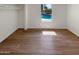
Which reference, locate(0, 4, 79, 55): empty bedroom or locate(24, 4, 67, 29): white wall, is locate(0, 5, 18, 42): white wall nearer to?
locate(0, 4, 79, 55): empty bedroom

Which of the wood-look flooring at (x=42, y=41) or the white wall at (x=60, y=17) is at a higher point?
the white wall at (x=60, y=17)

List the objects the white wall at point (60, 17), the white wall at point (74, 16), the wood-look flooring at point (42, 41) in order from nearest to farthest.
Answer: the white wall at point (74, 16), the white wall at point (60, 17), the wood-look flooring at point (42, 41)

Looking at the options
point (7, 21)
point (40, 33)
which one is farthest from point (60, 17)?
point (7, 21)

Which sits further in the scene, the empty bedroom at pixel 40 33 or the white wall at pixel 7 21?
the white wall at pixel 7 21

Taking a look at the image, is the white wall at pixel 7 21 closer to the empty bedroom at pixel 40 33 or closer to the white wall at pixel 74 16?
the empty bedroom at pixel 40 33

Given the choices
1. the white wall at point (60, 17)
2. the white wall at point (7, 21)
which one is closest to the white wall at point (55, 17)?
the white wall at point (60, 17)

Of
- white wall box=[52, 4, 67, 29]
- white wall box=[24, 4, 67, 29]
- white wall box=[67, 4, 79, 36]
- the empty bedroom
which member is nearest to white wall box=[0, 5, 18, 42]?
the empty bedroom

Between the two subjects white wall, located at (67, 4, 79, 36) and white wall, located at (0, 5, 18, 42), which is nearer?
white wall, located at (67, 4, 79, 36)

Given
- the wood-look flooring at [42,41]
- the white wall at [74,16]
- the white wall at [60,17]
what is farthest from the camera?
→ the wood-look flooring at [42,41]

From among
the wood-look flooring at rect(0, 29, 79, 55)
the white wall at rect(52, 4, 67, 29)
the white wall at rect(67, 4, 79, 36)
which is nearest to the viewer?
the white wall at rect(67, 4, 79, 36)
